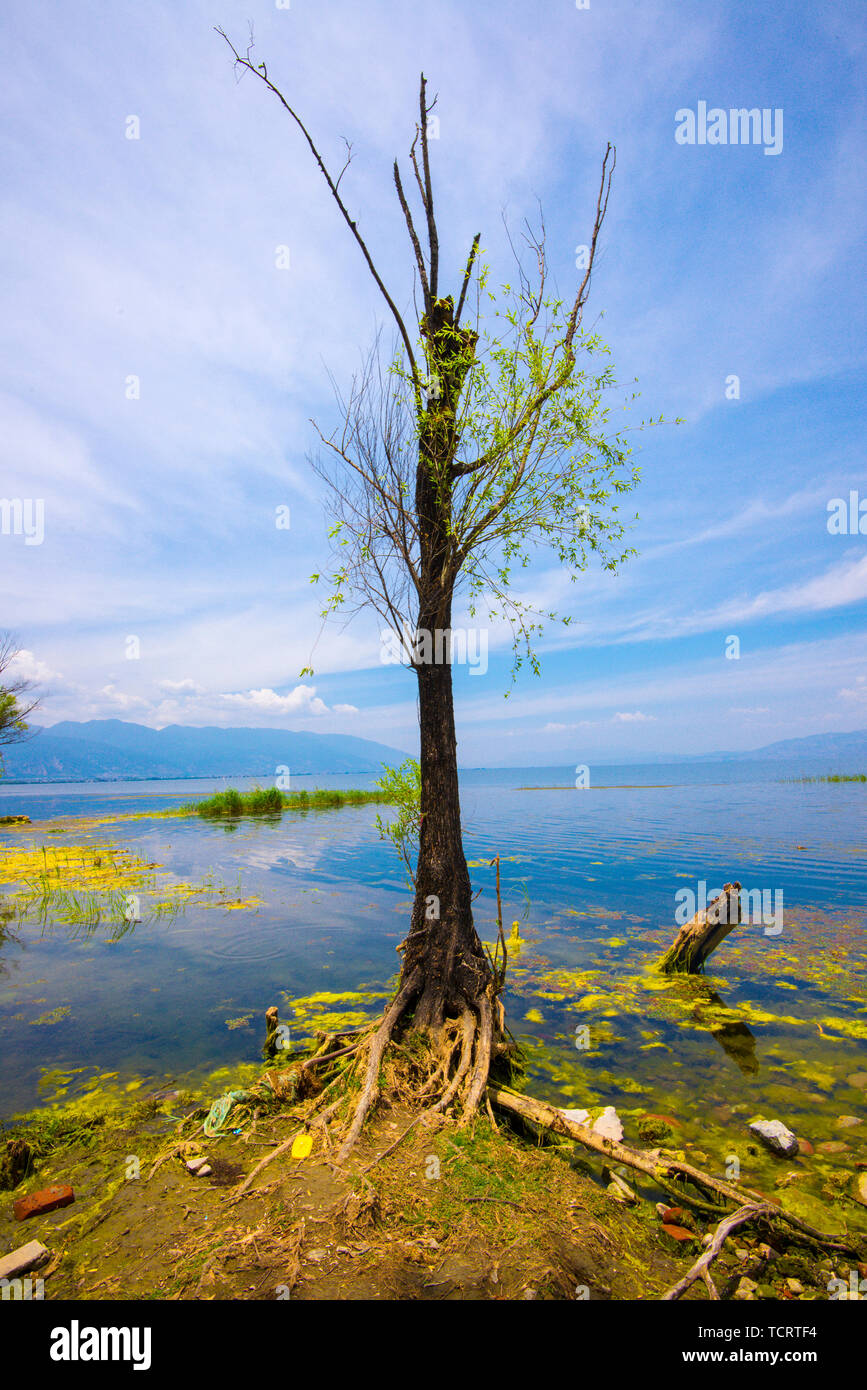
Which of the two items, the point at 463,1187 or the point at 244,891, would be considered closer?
the point at 463,1187

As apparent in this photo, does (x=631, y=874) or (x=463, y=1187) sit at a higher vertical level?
(x=463, y=1187)

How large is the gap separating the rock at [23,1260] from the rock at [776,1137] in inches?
286

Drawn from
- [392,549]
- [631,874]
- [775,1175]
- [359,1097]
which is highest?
[392,549]

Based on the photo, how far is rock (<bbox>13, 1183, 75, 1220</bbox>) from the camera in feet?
17.1

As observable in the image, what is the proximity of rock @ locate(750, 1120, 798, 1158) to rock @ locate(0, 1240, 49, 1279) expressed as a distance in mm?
7256

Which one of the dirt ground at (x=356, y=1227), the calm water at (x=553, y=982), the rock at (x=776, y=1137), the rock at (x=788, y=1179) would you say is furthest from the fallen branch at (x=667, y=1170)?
the calm water at (x=553, y=982)

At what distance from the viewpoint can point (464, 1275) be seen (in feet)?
12.9

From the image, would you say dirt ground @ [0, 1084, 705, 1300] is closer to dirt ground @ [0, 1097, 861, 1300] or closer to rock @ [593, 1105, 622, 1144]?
dirt ground @ [0, 1097, 861, 1300]
